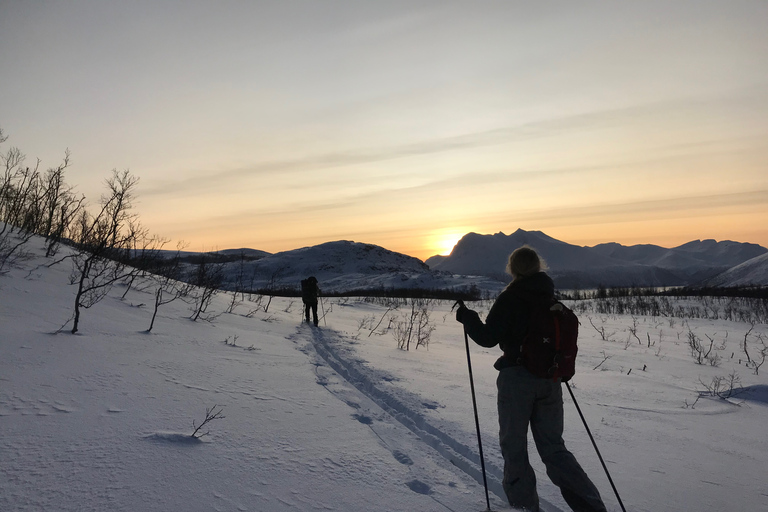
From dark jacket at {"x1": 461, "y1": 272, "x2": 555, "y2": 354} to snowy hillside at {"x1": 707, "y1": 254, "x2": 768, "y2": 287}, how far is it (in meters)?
72.4

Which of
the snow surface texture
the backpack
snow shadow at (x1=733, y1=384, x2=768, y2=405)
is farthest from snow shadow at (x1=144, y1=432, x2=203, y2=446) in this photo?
snow shadow at (x1=733, y1=384, x2=768, y2=405)

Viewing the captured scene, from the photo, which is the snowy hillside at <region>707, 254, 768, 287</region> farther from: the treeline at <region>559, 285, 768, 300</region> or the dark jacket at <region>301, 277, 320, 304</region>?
the dark jacket at <region>301, 277, 320, 304</region>

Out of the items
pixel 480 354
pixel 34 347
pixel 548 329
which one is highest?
pixel 548 329

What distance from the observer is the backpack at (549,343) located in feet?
8.76

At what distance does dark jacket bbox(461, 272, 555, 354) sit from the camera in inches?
109

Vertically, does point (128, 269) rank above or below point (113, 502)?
above

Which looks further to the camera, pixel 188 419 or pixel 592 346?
pixel 592 346

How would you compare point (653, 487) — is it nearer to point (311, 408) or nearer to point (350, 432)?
point (350, 432)

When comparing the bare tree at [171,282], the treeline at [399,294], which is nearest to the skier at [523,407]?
the bare tree at [171,282]

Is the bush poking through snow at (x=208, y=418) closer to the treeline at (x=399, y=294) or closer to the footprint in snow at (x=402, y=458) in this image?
the footprint in snow at (x=402, y=458)

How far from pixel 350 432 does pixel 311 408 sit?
27.7 inches

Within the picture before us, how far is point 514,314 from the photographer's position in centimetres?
278

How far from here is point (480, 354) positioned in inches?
357

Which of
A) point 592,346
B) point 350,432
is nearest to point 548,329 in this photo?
point 350,432
